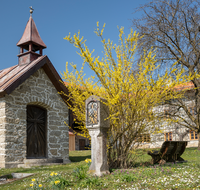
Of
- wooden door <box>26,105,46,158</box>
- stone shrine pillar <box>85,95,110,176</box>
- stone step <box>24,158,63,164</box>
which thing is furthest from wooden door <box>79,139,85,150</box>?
stone shrine pillar <box>85,95,110,176</box>

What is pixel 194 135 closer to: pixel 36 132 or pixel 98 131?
pixel 36 132

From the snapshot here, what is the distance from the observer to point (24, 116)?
9703mm

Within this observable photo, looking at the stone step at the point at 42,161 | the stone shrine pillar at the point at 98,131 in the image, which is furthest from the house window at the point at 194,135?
the stone shrine pillar at the point at 98,131

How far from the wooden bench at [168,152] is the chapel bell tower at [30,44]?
7293 mm

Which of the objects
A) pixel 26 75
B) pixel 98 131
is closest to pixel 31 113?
pixel 26 75

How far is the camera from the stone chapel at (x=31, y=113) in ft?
29.7

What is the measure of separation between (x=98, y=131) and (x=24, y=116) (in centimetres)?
482

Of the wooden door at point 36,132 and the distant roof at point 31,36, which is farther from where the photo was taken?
the distant roof at point 31,36

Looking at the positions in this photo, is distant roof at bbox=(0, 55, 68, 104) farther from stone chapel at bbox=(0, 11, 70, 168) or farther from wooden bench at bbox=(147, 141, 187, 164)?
wooden bench at bbox=(147, 141, 187, 164)

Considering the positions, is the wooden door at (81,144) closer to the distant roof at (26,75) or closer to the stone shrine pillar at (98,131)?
the distant roof at (26,75)

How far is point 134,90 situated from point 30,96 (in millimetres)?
5510

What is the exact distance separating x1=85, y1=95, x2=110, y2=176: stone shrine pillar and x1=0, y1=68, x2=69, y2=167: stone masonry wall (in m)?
4.28

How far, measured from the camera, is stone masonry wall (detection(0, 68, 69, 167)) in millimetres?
9102

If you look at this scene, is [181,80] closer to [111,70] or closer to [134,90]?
[134,90]
